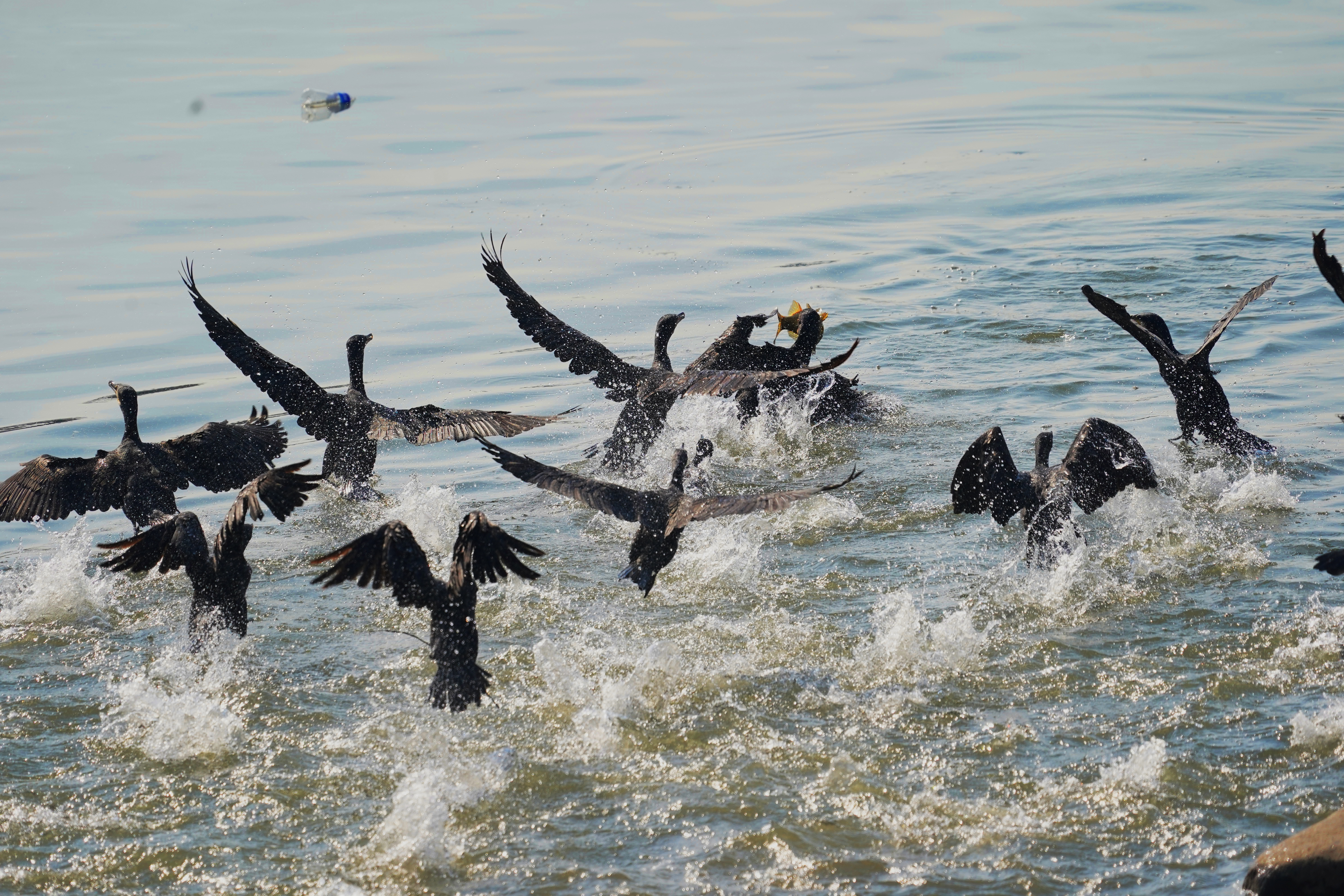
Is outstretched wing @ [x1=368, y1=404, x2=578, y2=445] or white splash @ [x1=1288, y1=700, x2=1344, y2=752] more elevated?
outstretched wing @ [x1=368, y1=404, x2=578, y2=445]

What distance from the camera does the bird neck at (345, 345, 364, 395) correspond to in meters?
8.65

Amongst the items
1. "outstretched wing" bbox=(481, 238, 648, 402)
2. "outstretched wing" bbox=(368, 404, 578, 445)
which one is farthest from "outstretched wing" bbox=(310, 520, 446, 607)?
"outstretched wing" bbox=(481, 238, 648, 402)

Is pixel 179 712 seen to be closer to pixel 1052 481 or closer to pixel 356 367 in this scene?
pixel 356 367

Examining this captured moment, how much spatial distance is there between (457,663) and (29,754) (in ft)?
5.85

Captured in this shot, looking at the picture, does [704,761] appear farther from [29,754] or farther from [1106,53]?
[1106,53]

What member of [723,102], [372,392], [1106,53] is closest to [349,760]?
[372,392]

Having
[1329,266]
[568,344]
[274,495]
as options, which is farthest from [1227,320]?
[274,495]

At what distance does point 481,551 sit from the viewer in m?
5.50

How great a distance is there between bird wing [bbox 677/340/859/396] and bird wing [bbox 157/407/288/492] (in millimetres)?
2391

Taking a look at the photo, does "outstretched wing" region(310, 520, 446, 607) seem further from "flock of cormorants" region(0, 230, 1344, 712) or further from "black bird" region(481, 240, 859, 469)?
"black bird" region(481, 240, 859, 469)

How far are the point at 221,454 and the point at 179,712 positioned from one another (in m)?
Result: 2.25

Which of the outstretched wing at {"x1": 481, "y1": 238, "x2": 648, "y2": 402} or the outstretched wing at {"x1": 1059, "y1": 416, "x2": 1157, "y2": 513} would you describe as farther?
the outstretched wing at {"x1": 481, "y1": 238, "x2": 648, "y2": 402}

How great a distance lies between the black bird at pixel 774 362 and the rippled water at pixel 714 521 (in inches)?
7.0

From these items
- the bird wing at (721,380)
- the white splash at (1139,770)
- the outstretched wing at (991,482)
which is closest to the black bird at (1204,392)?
the outstretched wing at (991,482)
